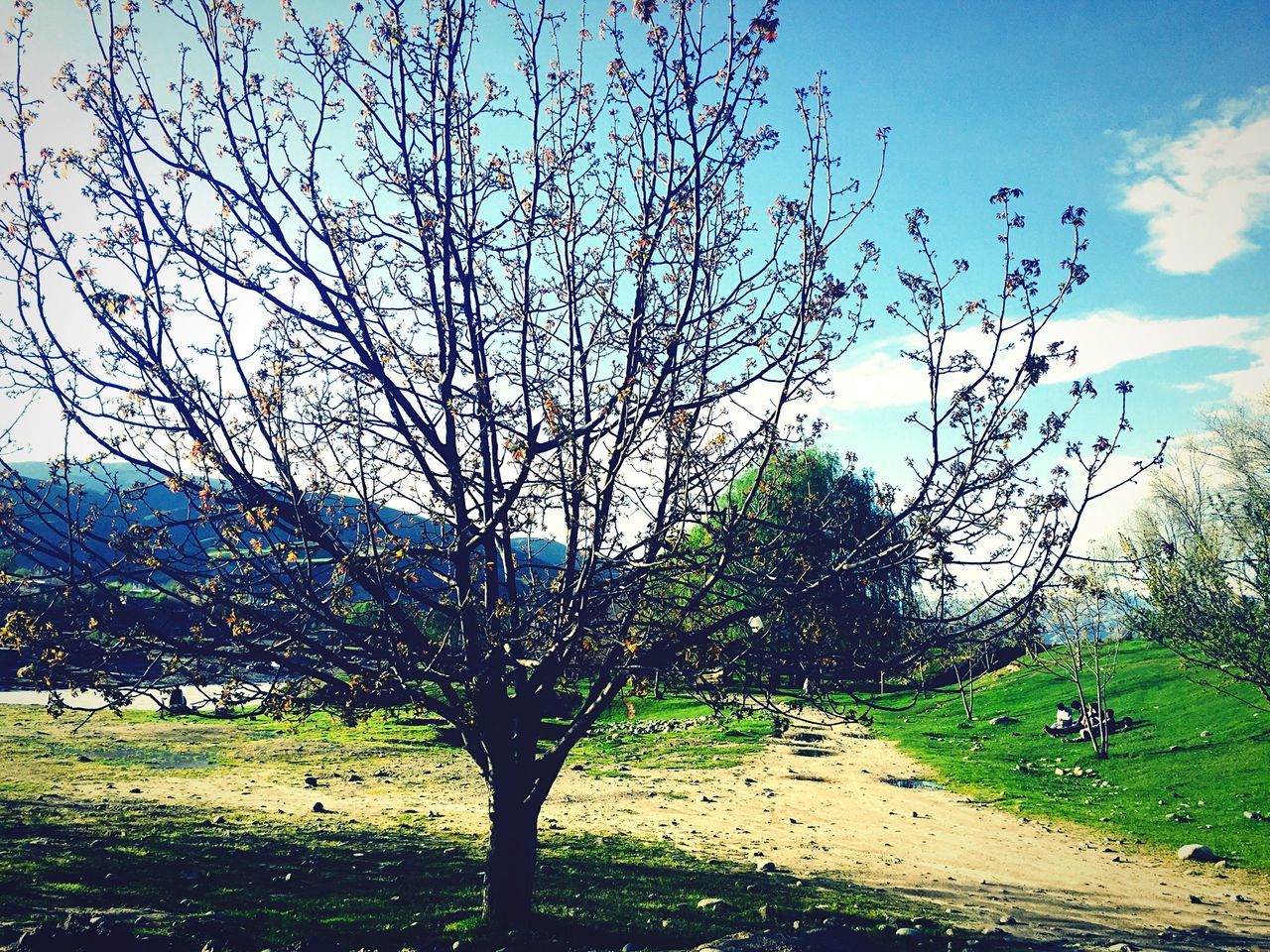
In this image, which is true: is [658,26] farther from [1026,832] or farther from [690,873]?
[1026,832]

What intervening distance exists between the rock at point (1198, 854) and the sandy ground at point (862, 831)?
0.33m

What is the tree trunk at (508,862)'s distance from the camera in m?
8.66

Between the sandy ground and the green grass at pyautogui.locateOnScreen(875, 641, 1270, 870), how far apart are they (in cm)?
169

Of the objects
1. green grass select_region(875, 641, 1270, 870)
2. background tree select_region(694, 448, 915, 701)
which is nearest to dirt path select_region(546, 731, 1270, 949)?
green grass select_region(875, 641, 1270, 870)

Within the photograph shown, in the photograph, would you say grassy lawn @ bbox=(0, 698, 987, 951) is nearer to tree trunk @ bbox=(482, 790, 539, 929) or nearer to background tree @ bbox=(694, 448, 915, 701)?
tree trunk @ bbox=(482, 790, 539, 929)

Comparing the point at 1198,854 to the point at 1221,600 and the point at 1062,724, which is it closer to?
the point at 1221,600

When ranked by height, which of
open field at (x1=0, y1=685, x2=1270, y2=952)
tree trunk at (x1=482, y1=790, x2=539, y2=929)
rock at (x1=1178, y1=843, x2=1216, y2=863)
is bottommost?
rock at (x1=1178, y1=843, x2=1216, y2=863)

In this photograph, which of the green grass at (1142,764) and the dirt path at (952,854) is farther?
the green grass at (1142,764)

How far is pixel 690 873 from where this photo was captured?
508 inches

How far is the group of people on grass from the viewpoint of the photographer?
98.0ft

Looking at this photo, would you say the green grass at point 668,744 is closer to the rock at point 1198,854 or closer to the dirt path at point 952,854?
the dirt path at point 952,854

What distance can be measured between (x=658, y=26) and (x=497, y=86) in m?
1.77

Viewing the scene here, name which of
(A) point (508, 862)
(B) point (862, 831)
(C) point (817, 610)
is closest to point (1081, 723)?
(B) point (862, 831)

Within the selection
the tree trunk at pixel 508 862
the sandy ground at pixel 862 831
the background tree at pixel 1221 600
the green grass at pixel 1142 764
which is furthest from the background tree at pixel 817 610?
the background tree at pixel 1221 600
